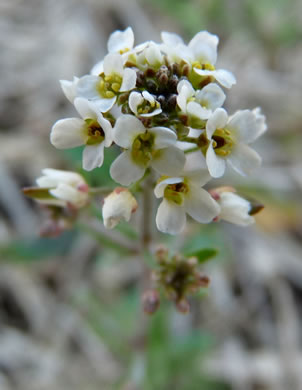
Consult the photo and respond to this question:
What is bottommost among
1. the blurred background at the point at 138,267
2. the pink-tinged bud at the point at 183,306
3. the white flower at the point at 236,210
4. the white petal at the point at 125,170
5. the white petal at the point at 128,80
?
the blurred background at the point at 138,267

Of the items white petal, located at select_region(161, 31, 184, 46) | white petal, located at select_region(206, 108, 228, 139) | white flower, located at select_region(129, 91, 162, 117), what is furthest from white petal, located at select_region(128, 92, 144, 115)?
white petal, located at select_region(161, 31, 184, 46)

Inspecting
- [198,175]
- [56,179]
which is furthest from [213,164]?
[56,179]

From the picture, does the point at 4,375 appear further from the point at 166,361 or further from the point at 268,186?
the point at 268,186

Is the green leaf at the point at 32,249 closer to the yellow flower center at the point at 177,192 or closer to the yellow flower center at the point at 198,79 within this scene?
the yellow flower center at the point at 177,192

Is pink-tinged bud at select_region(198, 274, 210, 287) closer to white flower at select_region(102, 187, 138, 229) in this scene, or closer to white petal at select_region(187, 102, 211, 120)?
white flower at select_region(102, 187, 138, 229)

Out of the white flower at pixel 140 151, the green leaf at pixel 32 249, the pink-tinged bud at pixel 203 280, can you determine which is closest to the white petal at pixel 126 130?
the white flower at pixel 140 151

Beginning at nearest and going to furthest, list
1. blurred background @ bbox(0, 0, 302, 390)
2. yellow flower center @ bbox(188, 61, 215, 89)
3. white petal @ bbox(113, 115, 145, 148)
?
white petal @ bbox(113, 115, 145, 148)
yellow flower center @ bbox(188, 61, 215, 89)
blurred background @ bbox(0, 0, 302, 390)

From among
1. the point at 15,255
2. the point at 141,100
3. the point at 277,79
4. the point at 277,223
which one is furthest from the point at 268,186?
the point at 141,100

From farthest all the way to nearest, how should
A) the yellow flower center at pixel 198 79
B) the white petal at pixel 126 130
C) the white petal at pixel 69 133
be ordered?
the yellow flower center at pixel 198 79, the white petal at pixel 69 133, the white petal at pixel 126 130
